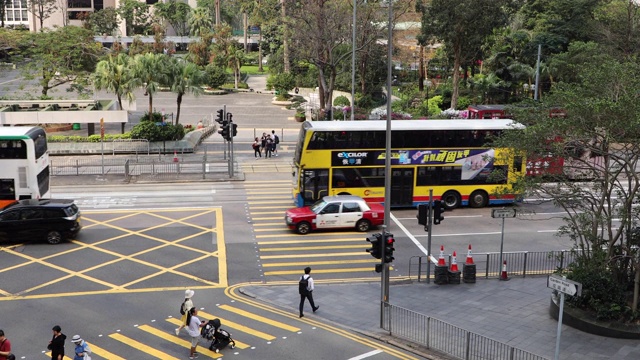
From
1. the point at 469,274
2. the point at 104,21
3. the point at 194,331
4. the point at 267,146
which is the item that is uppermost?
the point at 104,21

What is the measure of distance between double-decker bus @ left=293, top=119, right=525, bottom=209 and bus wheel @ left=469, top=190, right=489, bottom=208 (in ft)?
0.11

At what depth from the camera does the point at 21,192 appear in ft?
101

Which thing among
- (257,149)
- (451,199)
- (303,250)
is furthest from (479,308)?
(257,149)

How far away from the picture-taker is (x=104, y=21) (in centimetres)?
10925

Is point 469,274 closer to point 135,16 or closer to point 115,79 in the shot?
point 115,79

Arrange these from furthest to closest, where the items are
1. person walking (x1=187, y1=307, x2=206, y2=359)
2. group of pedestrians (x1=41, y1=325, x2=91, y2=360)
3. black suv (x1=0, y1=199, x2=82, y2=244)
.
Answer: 1. black suv (x1=0, y1=199, x2=82, y2=244)
2. person walking (x1=187, y1=307, x2=206, y2=359)
3. group of pedestrians (x1=41, y1=325, x2=91, y2=360)

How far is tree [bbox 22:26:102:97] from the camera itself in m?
57.8

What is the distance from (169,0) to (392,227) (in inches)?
3980

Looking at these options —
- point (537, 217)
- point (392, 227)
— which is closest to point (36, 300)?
point (392, 227)

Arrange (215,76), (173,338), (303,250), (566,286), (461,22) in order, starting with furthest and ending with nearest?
(215,76), (461,22), (303,250), (173,338), (566,286)

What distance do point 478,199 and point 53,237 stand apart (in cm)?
1897

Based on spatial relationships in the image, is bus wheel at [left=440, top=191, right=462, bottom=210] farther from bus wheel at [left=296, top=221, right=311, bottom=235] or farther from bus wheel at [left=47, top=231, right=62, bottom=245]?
bus wheel at [left=47, top=231, right=62, bottom=245]

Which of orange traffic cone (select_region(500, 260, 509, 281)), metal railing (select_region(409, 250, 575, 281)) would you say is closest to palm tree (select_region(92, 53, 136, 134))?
metal railing (select_region(409, 250, 575, 281))

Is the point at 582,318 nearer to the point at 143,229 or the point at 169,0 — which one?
the point at 143,229
